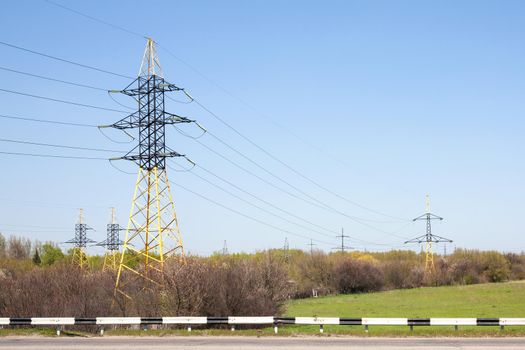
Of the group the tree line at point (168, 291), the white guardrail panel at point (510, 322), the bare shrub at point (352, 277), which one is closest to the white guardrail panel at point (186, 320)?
the tree line at point (168, 291)

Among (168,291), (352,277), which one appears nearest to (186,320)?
(168,291)

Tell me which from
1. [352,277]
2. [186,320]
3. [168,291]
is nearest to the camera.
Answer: [186,320]

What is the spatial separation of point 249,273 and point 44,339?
16.5m

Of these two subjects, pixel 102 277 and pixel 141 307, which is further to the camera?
pixel 102 277

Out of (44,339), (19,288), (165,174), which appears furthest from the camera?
(19,288)

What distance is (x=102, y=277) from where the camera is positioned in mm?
41875

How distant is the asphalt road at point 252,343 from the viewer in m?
23.9

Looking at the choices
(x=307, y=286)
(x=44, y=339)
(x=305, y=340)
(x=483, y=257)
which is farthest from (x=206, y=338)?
(x=483, y=257)

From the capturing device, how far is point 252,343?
25.5 metres

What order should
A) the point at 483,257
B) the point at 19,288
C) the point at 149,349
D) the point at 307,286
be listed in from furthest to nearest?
the point at 483,257 < the point at 307,286 < the point at 19,288 < the point at 149,349

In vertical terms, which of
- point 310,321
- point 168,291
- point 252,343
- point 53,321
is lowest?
point 252,343

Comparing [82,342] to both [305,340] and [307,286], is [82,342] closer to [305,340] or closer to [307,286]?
[305,340]

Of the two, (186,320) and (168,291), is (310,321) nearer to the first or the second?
(186,320)

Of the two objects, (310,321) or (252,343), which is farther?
(310,321)
